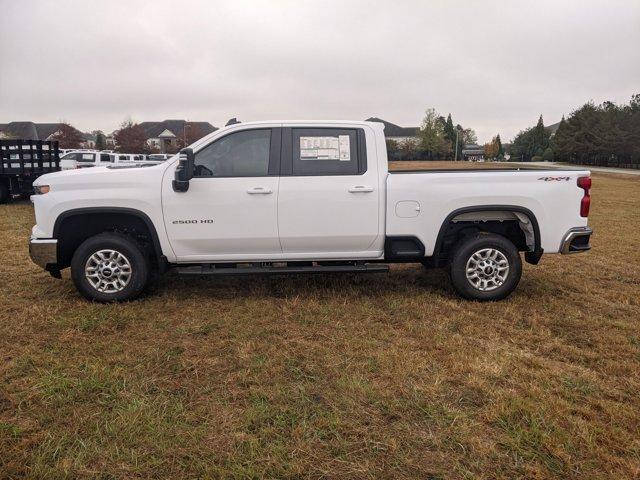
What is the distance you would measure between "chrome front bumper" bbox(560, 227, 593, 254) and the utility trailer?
13.8 m

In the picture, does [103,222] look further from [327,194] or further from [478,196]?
[478,196]

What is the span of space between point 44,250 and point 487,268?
466 cm

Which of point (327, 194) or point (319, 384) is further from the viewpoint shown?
point (327, 194)

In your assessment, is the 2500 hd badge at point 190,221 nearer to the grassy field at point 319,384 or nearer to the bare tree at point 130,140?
the grassy field at point 319,384

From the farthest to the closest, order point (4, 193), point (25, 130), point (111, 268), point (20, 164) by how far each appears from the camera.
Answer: point (25, 130)
point (4, 193)
point (20, 164)
point (111, 268)

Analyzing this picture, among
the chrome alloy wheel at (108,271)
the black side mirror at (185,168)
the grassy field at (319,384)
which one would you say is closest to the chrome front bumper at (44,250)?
the chrome alloy wheel at (108,271)

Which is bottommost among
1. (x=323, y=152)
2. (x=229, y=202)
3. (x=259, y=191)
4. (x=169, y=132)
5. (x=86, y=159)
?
(x=229, y=202)

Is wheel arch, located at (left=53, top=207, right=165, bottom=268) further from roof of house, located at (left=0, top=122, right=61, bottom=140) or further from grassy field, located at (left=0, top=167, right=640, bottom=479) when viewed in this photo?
roof of house, located at (left=0, top=122, right=61, bottom=140)

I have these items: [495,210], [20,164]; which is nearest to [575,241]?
[495,210]

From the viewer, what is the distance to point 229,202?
468cm

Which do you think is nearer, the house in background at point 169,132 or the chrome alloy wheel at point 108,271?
the chrome alloy wheel at point 108,271

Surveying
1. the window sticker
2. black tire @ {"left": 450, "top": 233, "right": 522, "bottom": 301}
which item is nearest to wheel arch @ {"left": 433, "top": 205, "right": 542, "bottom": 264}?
black tire @ {"left": 450, "top": 233, "right": 522, "bottom": 301}

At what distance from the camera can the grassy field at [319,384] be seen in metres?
2.45

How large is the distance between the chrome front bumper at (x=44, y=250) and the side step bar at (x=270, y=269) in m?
1.25
